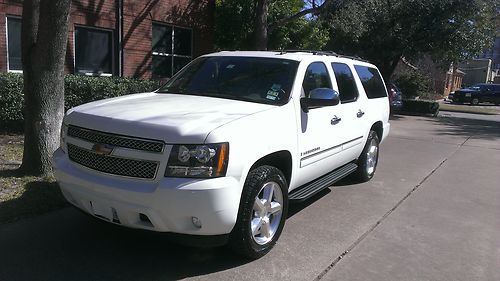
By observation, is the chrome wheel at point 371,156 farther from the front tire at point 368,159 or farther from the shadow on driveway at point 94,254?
the shadow on driveway at point 94,254

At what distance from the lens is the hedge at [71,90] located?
8.84 meters

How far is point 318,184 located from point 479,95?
38.2 metres

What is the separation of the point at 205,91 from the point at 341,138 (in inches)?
70.4

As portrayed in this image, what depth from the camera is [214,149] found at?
3.56 metres

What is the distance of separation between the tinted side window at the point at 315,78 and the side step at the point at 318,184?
1010 mm

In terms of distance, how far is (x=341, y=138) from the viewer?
572cm

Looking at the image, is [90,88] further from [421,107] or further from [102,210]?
[421,107]

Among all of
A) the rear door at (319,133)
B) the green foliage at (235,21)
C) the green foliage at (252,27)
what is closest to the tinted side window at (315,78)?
the rear door at (319,133)

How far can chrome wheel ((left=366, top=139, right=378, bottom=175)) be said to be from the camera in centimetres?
712

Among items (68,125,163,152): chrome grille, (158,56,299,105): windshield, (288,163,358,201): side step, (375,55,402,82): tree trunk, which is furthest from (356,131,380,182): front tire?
(375,55,402,82): tree trunk

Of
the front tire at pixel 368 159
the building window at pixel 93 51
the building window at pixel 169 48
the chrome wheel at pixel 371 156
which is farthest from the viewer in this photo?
the building window at pixel 169 48

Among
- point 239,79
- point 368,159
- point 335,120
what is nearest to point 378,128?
point 368,159

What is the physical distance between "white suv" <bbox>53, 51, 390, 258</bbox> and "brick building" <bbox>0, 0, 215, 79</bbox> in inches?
270

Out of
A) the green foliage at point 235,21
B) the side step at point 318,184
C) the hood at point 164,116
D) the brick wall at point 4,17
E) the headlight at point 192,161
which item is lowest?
the side step at point 318,184
